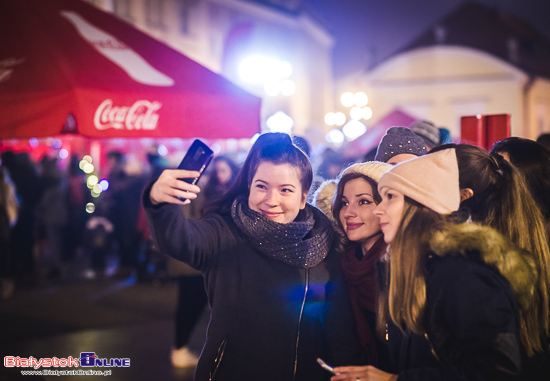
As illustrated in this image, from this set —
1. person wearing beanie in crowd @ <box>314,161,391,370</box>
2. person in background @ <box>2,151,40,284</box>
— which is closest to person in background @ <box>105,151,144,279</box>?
person in background @ <box>2,151,40,284</box>

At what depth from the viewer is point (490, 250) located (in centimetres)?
233

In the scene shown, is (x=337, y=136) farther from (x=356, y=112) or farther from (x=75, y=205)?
(x=75, y=205)

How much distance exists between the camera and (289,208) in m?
3.18

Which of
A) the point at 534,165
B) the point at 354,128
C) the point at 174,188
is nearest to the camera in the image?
the point at 174,188

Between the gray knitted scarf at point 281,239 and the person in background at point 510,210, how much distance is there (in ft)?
2.51

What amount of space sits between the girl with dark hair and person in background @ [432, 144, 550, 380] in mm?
792

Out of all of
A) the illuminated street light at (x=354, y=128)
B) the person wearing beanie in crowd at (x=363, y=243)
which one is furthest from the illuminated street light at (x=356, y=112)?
the person wearing beanie in crowd at (x=363, y=243)

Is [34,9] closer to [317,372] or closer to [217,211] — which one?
[217,211]

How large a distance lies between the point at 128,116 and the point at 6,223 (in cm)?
703

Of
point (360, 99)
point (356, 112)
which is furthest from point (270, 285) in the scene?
point (356, 112)

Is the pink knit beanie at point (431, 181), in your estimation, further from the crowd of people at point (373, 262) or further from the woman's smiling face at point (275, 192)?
the woman's smiling face at point (275, 192)

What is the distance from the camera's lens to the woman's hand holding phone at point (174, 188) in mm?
2594

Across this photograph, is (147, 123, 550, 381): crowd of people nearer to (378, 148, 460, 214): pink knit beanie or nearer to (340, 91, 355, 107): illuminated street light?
(378, 148, 460, 214): pink knit beanie

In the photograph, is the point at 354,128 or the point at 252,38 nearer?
the point at 354,128
